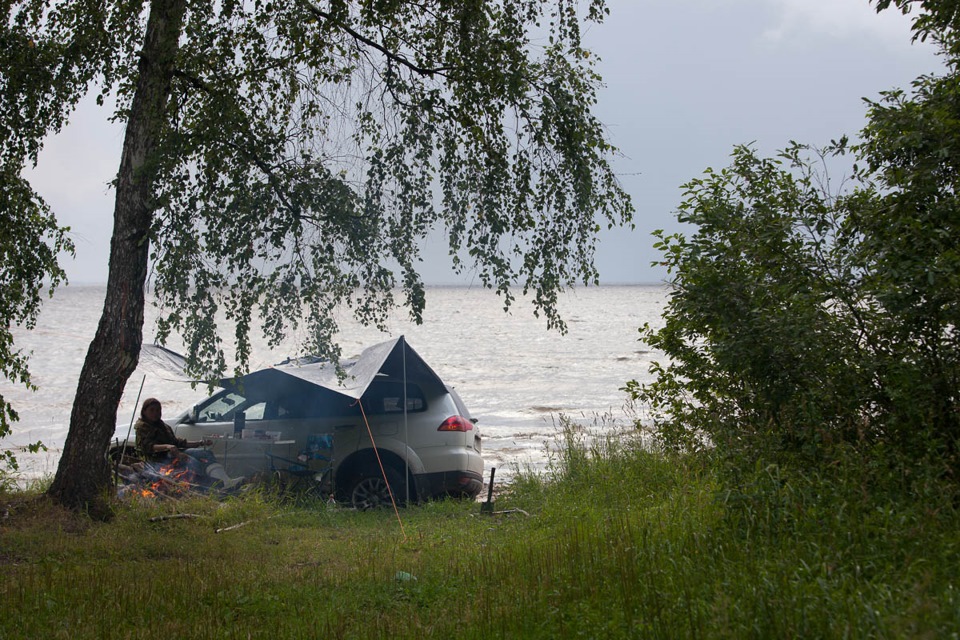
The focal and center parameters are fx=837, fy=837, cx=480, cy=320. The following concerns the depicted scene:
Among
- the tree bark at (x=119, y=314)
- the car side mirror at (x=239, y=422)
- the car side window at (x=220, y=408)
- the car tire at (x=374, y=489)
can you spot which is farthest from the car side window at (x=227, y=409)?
the tree bark at (x=119, y=314)

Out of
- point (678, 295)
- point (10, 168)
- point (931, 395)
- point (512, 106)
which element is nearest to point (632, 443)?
point (678, 295)

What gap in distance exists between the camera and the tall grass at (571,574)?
4.22 metres

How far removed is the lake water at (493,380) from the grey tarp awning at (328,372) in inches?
54.6

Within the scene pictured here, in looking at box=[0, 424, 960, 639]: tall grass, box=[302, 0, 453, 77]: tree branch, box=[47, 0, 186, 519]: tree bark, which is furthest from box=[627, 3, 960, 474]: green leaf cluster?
box=[47, 0, 186, 519]: tree bark

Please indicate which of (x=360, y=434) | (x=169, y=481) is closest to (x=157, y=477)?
(x=169, y=481)

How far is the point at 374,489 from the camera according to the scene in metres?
10.5

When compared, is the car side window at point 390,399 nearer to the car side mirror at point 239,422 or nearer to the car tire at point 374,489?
the car tire at point 374,489

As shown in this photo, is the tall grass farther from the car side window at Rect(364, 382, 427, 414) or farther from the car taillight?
the car side window at Rect(364, 382, 427, 414)

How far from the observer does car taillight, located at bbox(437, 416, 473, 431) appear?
10.5 m

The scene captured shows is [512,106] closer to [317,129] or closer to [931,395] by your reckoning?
[317,129]

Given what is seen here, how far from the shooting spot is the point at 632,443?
11.0 meters

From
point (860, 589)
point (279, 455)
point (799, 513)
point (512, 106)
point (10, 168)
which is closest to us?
point (860, 589)

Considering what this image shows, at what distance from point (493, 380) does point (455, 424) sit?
2276 centimetres

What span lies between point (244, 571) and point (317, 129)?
4.77 meters
